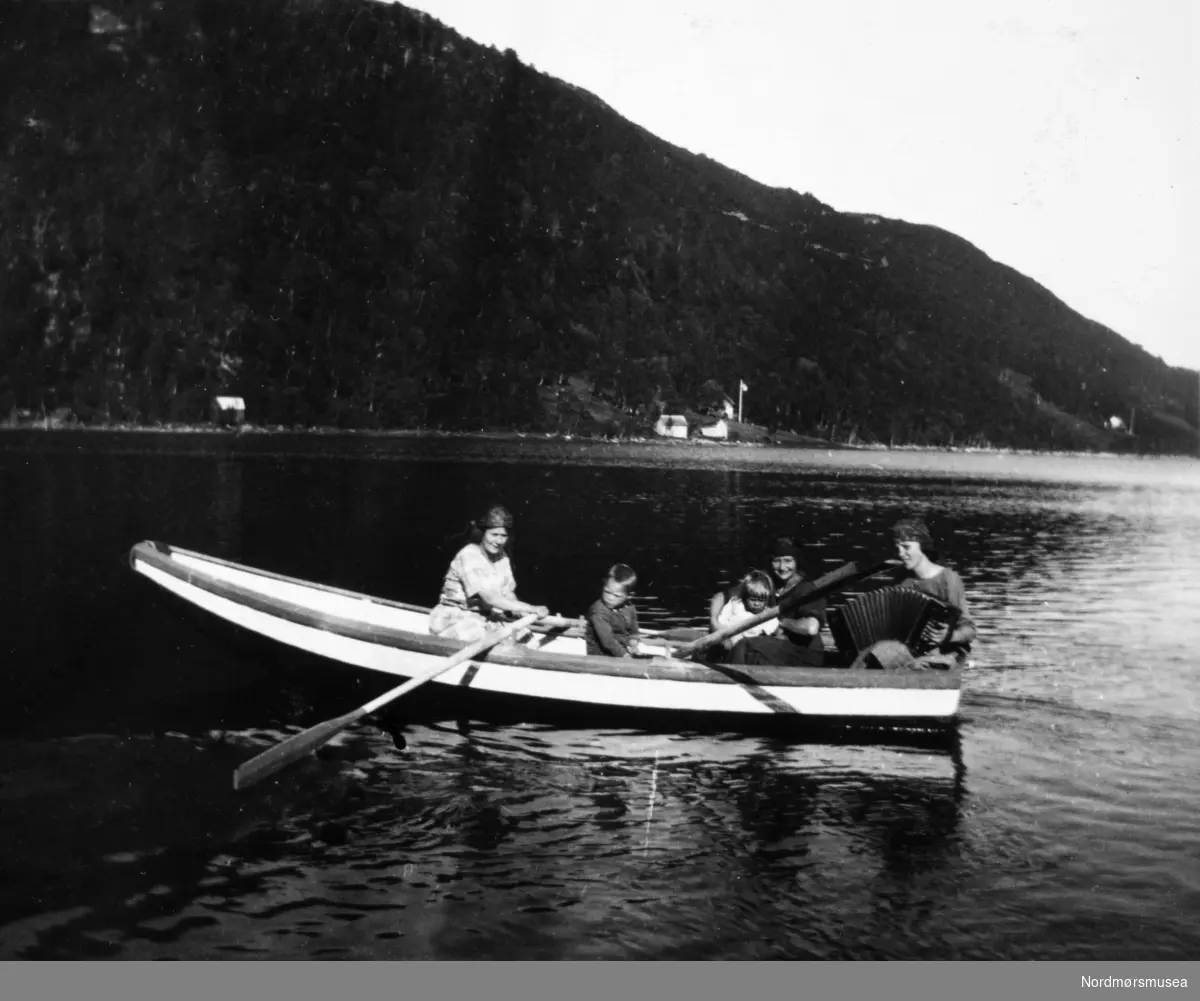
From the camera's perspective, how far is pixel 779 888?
967 cm

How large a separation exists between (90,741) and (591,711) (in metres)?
5.64

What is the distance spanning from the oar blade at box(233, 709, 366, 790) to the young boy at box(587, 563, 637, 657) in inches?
126

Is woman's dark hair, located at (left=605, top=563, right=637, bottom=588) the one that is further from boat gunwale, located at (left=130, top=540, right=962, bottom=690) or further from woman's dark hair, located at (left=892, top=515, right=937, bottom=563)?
woman's dark hair, located at (left=892, top=515, right=937, bottom=563)

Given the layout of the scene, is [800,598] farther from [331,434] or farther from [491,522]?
[331,434]

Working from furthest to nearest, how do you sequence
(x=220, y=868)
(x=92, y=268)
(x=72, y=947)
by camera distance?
(x=92, y=268), (x=220, y=868), (x=72, y=947)

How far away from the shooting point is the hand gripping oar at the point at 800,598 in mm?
12805

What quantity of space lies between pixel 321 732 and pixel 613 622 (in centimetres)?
391

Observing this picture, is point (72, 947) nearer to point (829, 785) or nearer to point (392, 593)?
point (829, 785)

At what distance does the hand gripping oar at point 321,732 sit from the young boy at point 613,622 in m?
0.89

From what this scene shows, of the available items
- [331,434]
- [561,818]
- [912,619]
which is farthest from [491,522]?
[331,434]

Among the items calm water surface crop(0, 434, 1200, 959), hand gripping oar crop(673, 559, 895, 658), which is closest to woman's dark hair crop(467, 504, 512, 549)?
calm water surface crop(0, 434, 1200, 959)

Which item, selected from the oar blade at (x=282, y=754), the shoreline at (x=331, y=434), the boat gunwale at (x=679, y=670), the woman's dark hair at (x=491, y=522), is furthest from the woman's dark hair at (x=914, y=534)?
the shoreline at (x=331, y=434)

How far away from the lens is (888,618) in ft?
44.8

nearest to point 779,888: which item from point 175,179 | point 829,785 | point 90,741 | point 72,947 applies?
point 829,785
